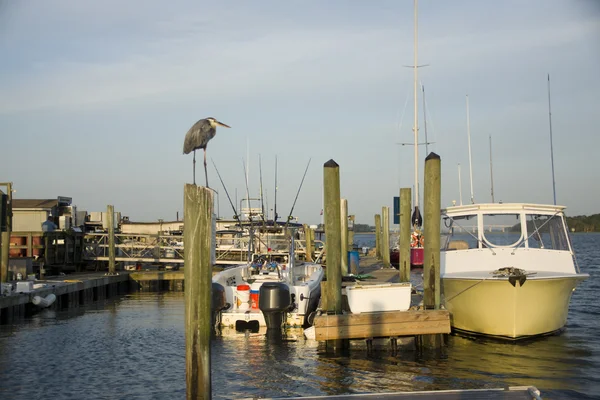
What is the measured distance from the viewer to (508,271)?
1509cm

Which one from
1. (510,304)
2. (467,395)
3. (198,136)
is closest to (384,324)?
(510,304)

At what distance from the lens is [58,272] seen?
29.5 m

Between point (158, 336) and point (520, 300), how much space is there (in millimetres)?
8841

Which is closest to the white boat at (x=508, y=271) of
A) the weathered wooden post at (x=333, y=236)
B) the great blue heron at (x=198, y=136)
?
the weathered wooden post at (x=333, y=236)

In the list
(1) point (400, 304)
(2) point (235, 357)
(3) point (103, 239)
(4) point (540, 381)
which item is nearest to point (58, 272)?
(3) point (103, 239)

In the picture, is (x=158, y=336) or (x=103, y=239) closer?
(x=158, y=336)

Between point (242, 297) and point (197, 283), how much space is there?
30.0 ft

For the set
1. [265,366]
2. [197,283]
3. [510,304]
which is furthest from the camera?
[510,304]

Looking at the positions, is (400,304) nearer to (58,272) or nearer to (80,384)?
(80,384)

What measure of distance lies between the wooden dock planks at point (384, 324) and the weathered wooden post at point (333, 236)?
12.5 inches

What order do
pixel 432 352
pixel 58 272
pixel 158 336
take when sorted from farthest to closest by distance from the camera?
pixel 58 272
pixel 158 336
pixel 432 352

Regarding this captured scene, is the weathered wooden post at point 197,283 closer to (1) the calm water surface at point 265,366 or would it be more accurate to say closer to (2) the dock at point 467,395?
(2) the dock at point 467,395

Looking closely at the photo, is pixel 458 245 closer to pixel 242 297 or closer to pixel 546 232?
pixel 546 232

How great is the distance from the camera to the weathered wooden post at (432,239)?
13.9m
